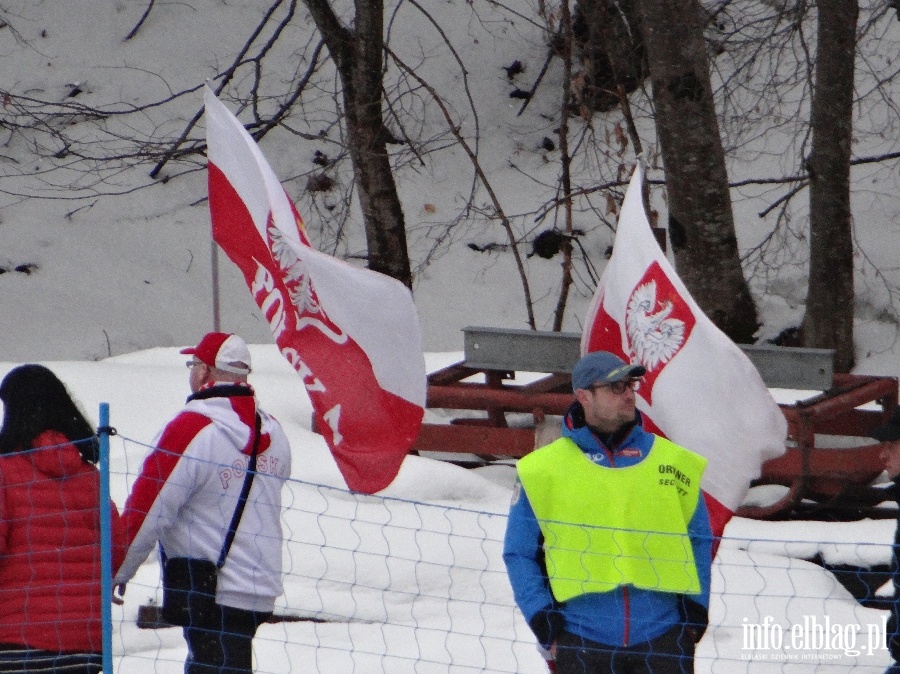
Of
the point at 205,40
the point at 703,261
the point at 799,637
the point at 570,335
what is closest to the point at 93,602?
the point at 799,637

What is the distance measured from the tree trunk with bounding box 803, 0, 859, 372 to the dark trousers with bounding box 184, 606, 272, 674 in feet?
25.6

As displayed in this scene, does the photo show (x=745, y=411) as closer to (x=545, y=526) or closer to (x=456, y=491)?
(x=545, y=526)

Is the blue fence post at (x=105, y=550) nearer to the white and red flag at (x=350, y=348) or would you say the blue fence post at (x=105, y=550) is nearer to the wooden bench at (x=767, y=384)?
the white and red flag at (x=350, y=348)

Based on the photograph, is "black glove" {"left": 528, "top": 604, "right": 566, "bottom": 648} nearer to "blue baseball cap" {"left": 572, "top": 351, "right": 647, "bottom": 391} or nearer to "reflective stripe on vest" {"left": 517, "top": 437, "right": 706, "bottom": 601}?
"reflective stripe on vest" {"left": 517, "top": 437, "right": 706, "bottom": 601}

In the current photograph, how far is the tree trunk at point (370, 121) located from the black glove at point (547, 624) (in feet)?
23.7

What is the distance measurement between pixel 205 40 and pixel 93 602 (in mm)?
17202

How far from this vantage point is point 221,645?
414 cm

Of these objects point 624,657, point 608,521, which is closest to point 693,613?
point 624,657

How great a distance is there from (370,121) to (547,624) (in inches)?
303

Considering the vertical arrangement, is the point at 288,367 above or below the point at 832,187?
below

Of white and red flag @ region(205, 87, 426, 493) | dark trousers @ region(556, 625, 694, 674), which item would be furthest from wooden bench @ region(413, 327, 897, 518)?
dark trousers @ region(556, 625, 694, 674)

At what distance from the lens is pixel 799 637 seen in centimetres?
554

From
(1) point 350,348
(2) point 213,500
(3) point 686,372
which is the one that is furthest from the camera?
(1) point 350,348

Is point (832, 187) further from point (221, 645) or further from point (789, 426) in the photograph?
point (221, 645)
